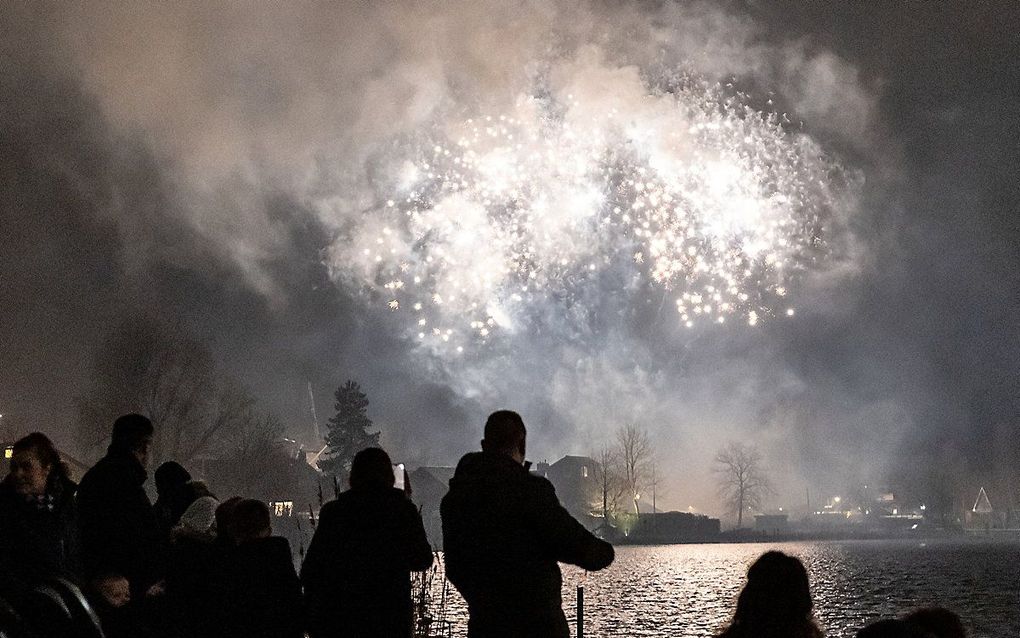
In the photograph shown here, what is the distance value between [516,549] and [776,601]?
159 cm

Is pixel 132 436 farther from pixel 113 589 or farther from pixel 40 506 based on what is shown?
pixel 113 589

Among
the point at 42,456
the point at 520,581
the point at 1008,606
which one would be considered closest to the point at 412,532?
the point at 520,581

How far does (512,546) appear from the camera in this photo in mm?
5227

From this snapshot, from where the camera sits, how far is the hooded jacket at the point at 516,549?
5.12 m

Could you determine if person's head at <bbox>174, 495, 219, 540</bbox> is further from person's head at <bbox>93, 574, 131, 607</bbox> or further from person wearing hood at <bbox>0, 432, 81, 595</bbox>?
person wearing hood at <bbox>0, 432, 81, 595</bbox>

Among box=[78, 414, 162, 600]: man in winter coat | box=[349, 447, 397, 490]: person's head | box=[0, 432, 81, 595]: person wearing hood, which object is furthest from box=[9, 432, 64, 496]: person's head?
box=[349, 447, 397, 490]: person's head

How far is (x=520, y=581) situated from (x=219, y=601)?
2496mm

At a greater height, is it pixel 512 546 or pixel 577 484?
pixel 577 484

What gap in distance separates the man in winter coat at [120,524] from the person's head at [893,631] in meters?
5.45

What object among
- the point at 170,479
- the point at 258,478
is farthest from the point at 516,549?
the point at 258,478

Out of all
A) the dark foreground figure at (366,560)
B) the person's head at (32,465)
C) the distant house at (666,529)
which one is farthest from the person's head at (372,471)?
the distant house at (666,529)

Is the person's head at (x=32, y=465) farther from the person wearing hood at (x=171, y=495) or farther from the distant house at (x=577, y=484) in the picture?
the distant house at (x=577, y=484)

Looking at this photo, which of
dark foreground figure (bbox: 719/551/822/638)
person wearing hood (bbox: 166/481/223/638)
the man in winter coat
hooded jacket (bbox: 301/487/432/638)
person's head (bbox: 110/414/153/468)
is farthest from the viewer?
person's head (bbox: 110/414/153/468)

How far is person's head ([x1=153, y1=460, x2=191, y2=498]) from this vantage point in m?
8.39
